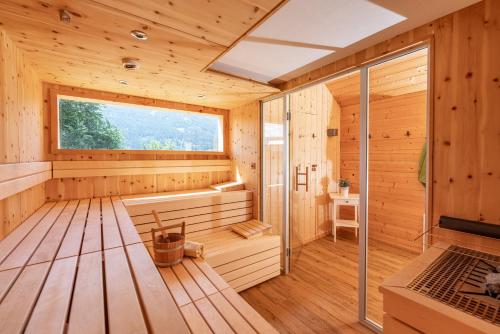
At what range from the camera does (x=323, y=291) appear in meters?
2.65

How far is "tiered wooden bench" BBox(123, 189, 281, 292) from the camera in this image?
2.63 m

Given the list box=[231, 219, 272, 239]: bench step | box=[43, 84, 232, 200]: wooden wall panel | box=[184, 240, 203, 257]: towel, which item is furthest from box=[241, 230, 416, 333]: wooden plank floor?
box=[43, 84, 232, 200]: wooden wall panel

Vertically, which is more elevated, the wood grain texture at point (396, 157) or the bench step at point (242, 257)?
the wood grain texture at point (396, 157)

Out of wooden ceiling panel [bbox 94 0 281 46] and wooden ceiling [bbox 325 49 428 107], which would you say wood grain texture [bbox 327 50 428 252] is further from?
wooden ceiling panel [bbox 94 0 281 46]

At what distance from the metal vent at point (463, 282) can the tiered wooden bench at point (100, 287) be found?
0.93 metres

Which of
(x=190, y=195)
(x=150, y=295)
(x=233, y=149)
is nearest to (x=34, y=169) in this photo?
(x=190, y=195)

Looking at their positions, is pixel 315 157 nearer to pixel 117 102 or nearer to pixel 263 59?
pixel 263 59

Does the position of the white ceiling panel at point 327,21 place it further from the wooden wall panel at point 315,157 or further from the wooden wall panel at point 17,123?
the wooden wall panel at point 17,123

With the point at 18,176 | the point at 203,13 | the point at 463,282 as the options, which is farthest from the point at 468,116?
the point at 18,176

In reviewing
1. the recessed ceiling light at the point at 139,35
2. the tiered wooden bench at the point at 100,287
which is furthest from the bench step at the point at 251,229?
the recessed ceiling light at the point at 139,35

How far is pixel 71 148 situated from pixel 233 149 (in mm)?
2406

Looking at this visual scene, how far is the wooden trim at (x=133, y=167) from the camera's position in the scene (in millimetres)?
2768

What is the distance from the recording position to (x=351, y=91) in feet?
13.5

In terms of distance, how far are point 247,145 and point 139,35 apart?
2308mm
